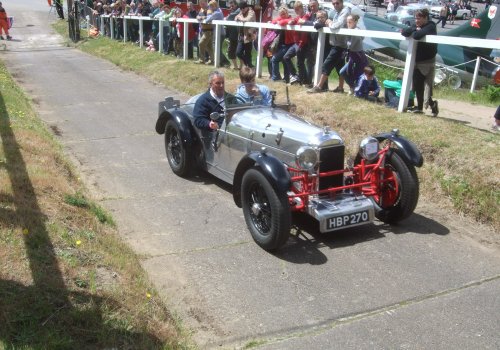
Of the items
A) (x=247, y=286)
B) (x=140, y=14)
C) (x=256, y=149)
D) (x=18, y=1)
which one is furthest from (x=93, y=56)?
(x=18, y=1)

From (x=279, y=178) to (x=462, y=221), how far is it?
236 cm

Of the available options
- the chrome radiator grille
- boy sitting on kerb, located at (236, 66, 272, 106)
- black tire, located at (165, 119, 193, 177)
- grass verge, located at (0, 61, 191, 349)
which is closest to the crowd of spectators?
boy sitting on kerb, located at (236, 66, 272, 106)

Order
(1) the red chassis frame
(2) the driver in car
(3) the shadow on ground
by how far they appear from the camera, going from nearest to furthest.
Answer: (3) the shadow on ground < (1) the red chassis frame < (2) the driver in car

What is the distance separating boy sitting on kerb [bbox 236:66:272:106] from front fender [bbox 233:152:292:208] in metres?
1.41

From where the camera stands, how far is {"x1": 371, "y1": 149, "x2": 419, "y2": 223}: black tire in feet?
17.2

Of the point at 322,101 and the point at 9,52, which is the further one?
the point at 9,52

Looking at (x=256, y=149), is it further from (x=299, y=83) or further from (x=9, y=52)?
(x=9, y=52)

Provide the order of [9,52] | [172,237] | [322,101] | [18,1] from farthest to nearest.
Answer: [18,1], [9,52], [322,101], [172,237]

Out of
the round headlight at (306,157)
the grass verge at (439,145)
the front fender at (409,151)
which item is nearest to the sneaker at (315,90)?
the grass verge at (439,145)

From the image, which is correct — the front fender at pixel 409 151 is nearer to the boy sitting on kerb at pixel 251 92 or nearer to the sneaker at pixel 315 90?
the boy sitting on kerb at pixel 251 92

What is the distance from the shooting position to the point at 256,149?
5.64m

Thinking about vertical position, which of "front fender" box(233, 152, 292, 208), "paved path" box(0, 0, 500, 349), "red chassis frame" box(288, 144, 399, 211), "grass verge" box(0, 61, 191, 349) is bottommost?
"paved path" box(0, 0, 500, 349)

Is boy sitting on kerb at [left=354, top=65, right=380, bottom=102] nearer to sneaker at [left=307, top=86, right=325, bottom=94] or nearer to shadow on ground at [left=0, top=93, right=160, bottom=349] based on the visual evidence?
sneaker at [left=307, top=86, right=325, bottom=94]

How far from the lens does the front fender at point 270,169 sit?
15.3 feet
